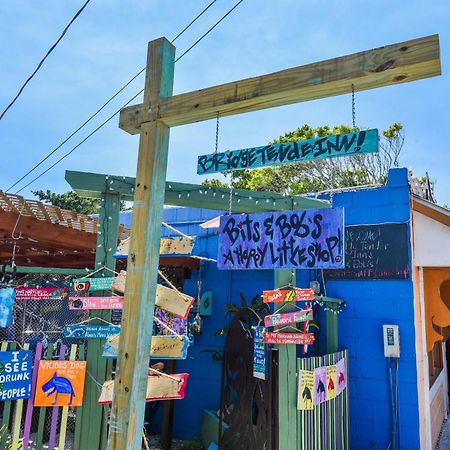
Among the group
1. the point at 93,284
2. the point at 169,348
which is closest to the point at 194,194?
the point at 93,284

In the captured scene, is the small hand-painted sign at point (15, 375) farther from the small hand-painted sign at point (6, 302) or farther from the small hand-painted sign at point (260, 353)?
the small hand-painted sign at point (260, 353)

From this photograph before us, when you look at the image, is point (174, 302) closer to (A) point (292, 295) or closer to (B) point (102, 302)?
(B) point (102, 302)

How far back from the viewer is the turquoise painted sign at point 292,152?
2129mm

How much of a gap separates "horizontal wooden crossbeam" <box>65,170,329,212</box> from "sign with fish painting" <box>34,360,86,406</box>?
1.54 m

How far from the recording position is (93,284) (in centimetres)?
348

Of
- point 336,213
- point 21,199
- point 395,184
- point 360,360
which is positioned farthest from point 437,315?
point 21,199

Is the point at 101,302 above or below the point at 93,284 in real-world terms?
below

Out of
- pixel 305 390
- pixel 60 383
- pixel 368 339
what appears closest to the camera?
pixel 60 383

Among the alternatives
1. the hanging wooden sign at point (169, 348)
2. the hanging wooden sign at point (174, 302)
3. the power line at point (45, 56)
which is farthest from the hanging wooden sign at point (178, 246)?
the power line at point (45, 56)

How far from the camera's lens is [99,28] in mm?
4867

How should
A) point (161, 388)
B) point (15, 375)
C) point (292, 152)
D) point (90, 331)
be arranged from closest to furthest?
point (292, 152)
point (161, 388)
point (15, 375)
point (90, 331)

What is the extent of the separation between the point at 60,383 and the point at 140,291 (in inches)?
59.8

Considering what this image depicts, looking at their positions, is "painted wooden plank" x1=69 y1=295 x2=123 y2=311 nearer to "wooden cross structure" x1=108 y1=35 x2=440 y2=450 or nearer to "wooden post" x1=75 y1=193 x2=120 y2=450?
"wooden post" x1=75 y1=193 x2=120 y2=450

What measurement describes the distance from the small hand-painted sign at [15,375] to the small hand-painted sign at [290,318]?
2178 mm
